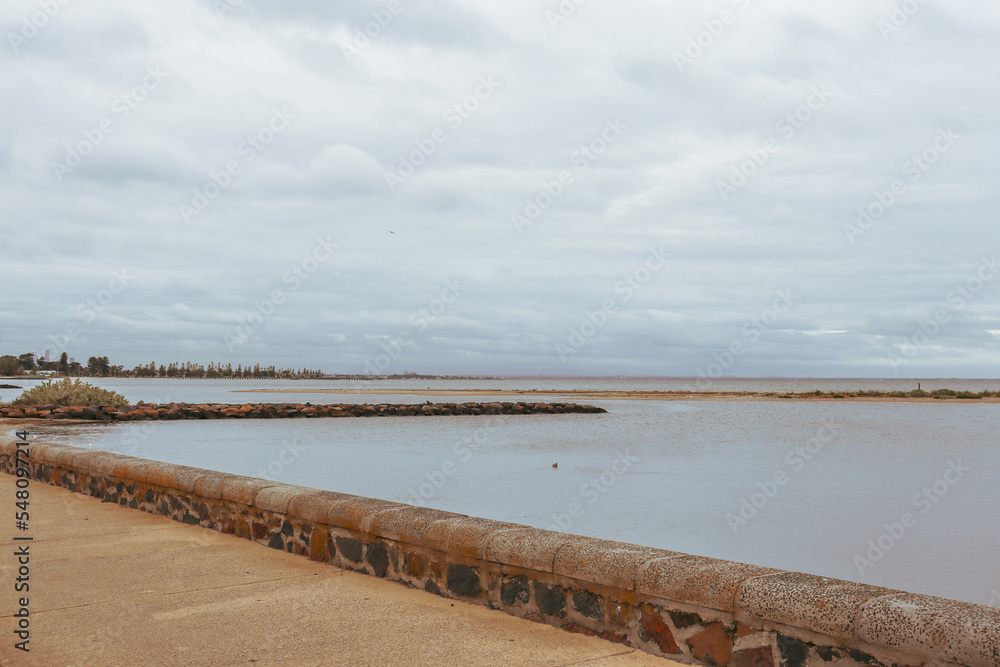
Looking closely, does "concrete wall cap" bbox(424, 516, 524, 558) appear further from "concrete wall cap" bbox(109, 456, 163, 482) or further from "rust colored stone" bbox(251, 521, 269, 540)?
"concrete wall cap" bbox(109, 456, 163, 482)

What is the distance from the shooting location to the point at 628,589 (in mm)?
3906

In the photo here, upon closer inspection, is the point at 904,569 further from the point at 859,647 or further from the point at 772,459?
the point at 772,459

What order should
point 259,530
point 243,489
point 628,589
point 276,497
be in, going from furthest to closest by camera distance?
point 243,489, point 259,530, point 276,497, point 628,589

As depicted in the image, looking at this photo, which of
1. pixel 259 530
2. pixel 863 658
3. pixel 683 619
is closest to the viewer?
pixel 863 658

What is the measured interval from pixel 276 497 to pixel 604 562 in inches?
120

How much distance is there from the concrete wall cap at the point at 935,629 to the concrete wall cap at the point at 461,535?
215 cm

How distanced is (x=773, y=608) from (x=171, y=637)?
2.94 metres

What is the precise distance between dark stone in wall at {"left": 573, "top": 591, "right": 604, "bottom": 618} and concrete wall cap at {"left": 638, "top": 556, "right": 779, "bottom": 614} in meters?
0.31

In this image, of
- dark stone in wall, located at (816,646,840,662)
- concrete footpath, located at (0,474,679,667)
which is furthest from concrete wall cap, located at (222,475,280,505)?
dark stone in wall, located at (816,646,840,662)

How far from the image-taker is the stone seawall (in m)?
3.04

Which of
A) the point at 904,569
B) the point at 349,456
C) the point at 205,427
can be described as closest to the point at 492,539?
the point at 904,569

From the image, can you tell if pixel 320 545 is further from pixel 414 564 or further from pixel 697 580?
pixel 697 580

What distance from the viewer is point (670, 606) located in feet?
12.3

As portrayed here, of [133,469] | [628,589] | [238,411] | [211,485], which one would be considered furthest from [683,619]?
[238,411]
